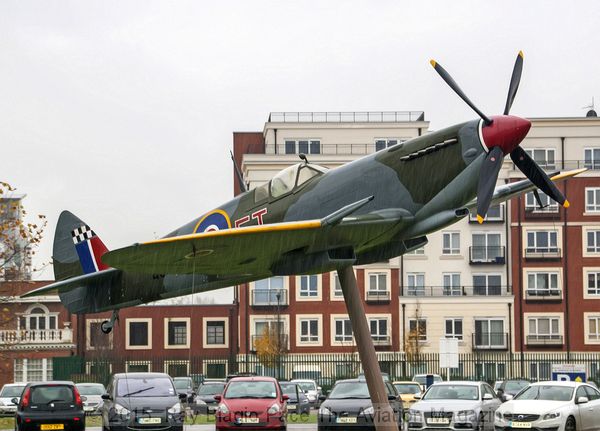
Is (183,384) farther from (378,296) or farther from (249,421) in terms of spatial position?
(378,296)

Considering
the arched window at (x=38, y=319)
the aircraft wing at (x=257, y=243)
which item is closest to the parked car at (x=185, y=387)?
the aircraft wing at (x=257, y=243)

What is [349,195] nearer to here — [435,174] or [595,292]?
[435,174]

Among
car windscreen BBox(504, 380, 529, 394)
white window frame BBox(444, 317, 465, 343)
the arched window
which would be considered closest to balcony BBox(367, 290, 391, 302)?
white window frame BBox(444, 317, 465, 343)

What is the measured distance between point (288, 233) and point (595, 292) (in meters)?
55.9

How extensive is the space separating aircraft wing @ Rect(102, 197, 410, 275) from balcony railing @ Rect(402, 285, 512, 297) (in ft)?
174

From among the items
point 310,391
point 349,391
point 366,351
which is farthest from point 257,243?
point 310,391

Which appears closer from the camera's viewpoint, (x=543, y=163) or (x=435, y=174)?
(x=435, y=174)

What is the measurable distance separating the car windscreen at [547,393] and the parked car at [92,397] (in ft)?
57.0

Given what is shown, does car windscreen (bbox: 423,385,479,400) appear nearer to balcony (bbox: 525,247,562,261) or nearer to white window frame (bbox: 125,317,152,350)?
balcony (bbox: 525,247,562,261)

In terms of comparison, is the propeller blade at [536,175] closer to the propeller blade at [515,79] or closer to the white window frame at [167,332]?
the propeller blade at [515,79]

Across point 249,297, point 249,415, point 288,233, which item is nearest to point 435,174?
point 288,233

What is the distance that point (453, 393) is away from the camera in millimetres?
27922

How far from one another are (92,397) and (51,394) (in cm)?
1264

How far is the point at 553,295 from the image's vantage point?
6988 centimetres
